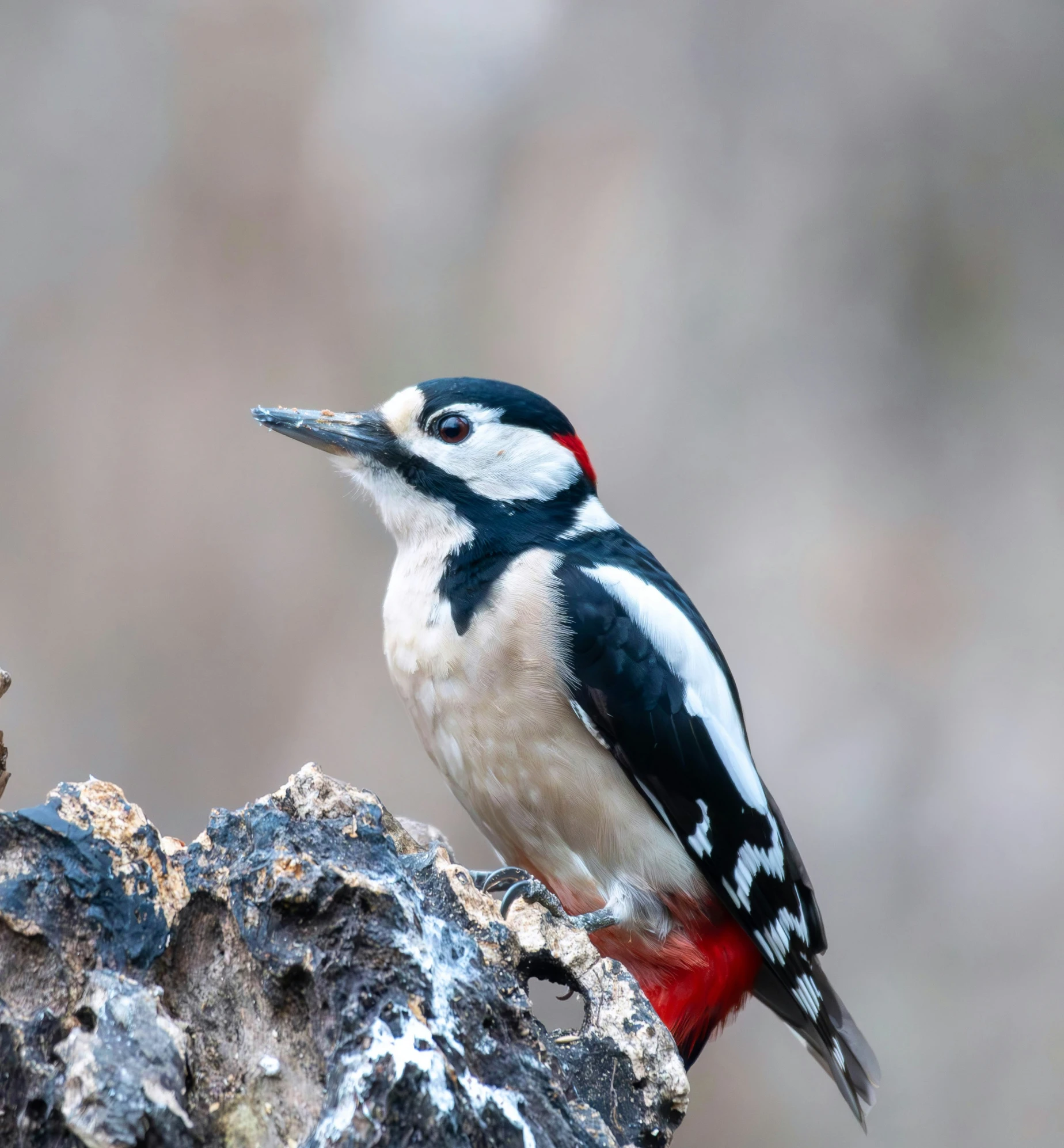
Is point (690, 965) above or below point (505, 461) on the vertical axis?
below

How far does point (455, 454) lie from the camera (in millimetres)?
2154

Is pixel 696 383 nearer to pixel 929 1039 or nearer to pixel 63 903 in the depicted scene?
pixel 929 1039

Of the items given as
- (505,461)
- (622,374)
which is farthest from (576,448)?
(622,374)

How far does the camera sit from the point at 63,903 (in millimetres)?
1157

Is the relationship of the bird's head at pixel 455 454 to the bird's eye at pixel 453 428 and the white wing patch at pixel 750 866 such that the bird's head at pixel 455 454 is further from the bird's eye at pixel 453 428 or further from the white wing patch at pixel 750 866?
the white wing patch at pixel 750 866

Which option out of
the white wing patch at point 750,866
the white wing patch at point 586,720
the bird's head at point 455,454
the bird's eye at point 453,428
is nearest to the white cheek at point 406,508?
the bird's head at point 455,454

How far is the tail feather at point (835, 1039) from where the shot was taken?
2084mm

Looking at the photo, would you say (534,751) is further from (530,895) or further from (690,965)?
(690,965)

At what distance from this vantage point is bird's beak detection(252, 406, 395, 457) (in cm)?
213

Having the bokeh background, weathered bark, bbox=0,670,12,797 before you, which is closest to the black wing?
weathered bark, bbox=0,670,12,797

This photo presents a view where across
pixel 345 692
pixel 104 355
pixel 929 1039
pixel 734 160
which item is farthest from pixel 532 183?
pixel 929 1039

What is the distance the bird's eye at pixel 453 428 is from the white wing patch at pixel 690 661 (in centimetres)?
39

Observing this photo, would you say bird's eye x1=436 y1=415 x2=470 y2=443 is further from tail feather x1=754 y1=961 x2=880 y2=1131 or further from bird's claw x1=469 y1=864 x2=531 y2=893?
tail feather x1=754 y1=961 x2=880 y2=1131

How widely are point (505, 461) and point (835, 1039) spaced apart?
49.4 inches
